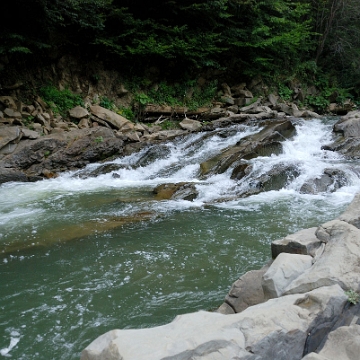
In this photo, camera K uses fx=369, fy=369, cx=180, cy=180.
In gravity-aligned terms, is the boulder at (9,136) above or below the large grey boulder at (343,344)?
above

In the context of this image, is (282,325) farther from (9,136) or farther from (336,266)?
(9,136)

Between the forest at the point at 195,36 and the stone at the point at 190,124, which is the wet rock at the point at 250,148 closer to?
the stone at the point at 190,124

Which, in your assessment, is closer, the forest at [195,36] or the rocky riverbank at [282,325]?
the rocky riverbank at [282,325]

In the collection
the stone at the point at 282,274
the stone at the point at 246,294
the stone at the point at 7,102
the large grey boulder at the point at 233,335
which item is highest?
the stone at the point at 7,102

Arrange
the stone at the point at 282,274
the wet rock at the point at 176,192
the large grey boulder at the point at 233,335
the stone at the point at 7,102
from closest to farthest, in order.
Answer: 1. the large grey boulder at the point at 233,335
2. the stone at the point at 282,274
3. the wet rock at the point at 176,192
4. the stone at the point at 7,102

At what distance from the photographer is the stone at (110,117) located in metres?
13.4

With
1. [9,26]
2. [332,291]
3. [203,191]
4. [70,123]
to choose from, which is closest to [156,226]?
[203,191]

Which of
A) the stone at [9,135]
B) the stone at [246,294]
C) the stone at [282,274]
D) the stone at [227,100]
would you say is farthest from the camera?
the stone at [227,100]

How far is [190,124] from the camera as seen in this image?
1473cm

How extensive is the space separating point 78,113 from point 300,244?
1128 cm

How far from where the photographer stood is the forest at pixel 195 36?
1261 centimetres

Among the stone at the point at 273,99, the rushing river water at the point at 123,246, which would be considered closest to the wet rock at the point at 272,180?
the rushing river water at the point at 123,246

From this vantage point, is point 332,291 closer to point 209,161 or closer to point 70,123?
point 209,161

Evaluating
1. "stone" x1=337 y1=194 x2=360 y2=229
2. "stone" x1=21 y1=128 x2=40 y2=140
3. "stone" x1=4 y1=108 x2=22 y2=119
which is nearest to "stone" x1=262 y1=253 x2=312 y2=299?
"stone" x1=337 y1=194 x2=360 y2=229
